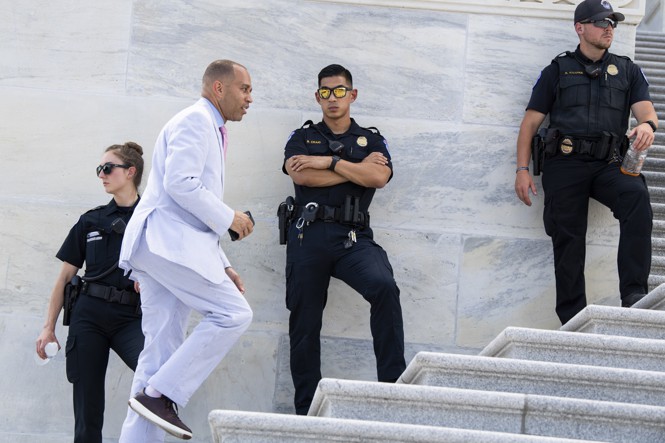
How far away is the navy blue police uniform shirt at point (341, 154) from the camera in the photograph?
7.98 meters

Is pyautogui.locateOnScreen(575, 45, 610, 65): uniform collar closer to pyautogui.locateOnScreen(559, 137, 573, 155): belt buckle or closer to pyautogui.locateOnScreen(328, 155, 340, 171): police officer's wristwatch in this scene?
pyautogui.locateOnScreen(559, 137, 573, 155): belt buckle

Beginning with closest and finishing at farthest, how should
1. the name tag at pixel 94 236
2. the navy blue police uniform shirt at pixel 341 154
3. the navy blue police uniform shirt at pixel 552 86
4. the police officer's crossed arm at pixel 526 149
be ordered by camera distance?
the name tag at pixel 94 236, the navy blue police uniform shirt at pixel 341 154, the navy blue police uniform shirt at pixel 552 86, the police officer's crossed arm at pixel 526 149

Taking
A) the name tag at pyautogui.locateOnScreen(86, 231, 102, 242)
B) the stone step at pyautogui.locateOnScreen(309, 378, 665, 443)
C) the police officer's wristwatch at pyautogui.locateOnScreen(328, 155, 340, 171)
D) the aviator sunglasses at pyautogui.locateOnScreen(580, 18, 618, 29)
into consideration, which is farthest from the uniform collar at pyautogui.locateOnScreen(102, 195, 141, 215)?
the aviator sunglasses at pyautogui.locateOnScreen(580, 18, 618, 29)

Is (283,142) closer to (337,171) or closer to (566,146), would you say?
(337,171)

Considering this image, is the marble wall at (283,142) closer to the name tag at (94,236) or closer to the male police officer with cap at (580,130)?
the male police officer with cap at (580,130)

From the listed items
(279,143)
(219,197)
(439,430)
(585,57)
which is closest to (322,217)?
(279,143)

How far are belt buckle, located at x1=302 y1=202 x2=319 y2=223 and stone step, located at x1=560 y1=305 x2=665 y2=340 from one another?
1986 millimetres

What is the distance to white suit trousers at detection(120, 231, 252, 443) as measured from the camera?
5988 mm

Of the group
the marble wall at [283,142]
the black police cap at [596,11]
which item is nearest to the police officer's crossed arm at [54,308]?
the marble wall at [283,142]

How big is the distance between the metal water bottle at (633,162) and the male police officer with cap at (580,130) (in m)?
0.04

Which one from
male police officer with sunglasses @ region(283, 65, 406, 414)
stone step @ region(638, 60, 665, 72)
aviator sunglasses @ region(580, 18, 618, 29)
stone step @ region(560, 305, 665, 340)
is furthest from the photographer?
stone step @ region(638, 60, 665, 72)

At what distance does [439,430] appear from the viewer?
509 cm

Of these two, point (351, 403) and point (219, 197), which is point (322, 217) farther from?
point (351, 403)

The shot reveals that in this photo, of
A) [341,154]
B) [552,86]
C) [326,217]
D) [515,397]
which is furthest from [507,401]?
[552,86]
